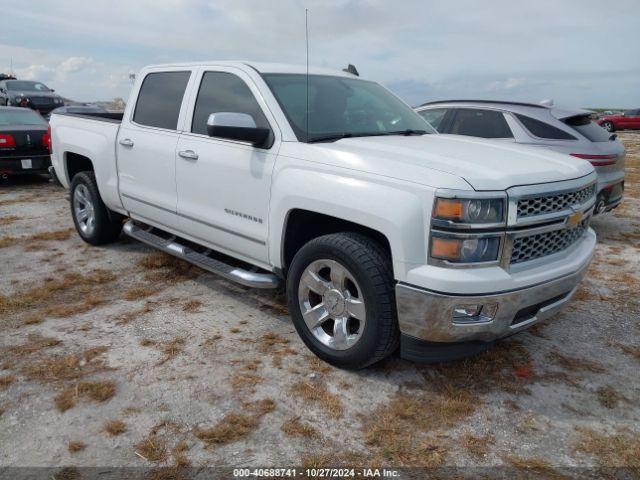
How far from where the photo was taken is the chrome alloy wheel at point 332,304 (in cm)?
311

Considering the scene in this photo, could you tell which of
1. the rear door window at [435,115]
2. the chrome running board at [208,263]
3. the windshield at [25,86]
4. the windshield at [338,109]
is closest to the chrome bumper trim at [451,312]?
the chrome running board at [208,263]

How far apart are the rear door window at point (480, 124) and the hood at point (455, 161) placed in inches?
121

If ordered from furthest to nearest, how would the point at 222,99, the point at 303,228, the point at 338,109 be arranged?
the point at 222,99
the point at 338,109
the point at 303,228

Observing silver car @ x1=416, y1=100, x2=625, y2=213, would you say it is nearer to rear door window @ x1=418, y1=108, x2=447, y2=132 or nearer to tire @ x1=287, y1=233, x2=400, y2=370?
rear door window @ x1=418, y1=108, x2=447, y2=132

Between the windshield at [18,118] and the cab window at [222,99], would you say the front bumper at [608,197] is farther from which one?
the windshield at [18,118]

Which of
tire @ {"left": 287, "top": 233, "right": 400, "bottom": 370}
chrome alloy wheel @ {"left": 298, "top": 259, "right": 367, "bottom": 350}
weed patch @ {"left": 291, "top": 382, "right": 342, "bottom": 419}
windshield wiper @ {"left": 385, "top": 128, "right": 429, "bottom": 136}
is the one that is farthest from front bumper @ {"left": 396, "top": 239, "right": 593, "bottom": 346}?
windshield wiper @ {"left": 385, "top": 128, "right": 429, "bottom": 136}

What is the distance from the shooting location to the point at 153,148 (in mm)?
4449

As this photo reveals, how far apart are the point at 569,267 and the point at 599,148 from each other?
3706 mm

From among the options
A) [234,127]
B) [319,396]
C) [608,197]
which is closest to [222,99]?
[234,127]

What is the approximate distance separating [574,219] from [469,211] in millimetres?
887

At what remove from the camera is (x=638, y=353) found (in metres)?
3.61

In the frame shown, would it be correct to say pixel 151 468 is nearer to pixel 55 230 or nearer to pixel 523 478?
pixel 523 478

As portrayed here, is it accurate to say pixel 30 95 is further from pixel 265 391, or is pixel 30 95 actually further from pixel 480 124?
pixel 265 391

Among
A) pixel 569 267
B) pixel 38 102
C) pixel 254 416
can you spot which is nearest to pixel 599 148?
pixel 569 267
